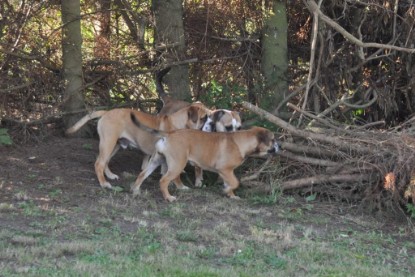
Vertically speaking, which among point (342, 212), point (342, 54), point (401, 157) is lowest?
point (342, 212)

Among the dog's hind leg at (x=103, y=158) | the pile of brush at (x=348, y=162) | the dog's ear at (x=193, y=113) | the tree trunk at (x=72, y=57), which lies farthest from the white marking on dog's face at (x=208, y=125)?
the tree trunk at (x=72, y=57)

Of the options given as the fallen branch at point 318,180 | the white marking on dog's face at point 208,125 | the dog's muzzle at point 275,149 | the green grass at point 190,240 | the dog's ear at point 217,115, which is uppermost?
the dog's ear at point 217,115

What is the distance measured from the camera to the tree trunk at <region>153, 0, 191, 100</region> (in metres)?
12.4

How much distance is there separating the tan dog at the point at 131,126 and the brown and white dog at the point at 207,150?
1.48 feet

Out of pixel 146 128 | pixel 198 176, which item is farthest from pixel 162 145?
pixel 198 176

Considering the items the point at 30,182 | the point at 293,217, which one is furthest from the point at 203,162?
the point at 30,182

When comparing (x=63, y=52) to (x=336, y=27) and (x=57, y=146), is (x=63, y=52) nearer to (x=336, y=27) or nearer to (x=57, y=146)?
(x=57, y=146)

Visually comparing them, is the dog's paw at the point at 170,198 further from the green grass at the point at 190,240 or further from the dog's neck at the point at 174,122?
the dog's neck at the point at 174,122

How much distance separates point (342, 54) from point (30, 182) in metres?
5.52

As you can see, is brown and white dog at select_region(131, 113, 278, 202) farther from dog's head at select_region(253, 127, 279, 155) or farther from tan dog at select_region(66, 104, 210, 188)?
tan dog at select_region(66, 104, 210, 188)

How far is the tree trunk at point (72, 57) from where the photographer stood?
39.2 feet

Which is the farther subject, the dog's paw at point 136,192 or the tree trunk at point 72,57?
the tree trunk at point 72,57

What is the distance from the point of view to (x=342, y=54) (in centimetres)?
1238

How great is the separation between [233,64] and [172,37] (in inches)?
48.5
